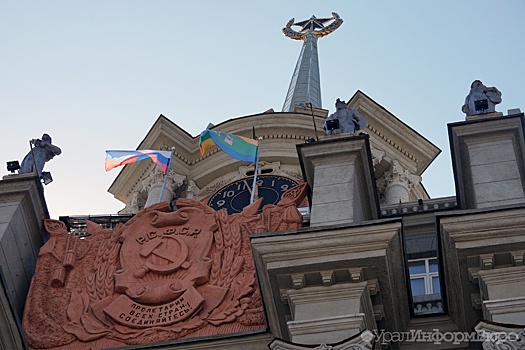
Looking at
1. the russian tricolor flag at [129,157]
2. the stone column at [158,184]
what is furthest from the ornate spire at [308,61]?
the russian tricolor flag at [129,157]

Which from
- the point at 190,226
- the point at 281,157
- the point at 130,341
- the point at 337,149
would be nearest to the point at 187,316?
the point at 130,341

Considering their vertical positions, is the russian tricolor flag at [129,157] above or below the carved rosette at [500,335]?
above

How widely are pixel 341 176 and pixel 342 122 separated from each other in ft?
6.56

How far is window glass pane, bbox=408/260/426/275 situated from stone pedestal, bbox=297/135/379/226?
4.73ft

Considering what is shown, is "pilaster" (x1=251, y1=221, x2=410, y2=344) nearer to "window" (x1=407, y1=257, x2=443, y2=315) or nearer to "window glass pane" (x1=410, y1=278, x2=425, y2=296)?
"window" (x1=407, y1=257, x2=443, y2=315)

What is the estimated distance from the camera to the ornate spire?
5184 centimetres

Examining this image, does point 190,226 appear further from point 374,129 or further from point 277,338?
point 374,129

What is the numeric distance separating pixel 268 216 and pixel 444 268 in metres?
4.55

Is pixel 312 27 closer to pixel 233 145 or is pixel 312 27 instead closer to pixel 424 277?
pixel 233 145

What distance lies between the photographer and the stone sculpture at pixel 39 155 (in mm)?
24484

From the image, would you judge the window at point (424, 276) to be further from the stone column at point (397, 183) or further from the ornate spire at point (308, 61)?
the ornate spire at point (308, 61)

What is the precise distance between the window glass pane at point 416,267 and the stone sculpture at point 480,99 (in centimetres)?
304

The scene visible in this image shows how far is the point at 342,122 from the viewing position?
23281 mm

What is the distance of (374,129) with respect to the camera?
34500mm
